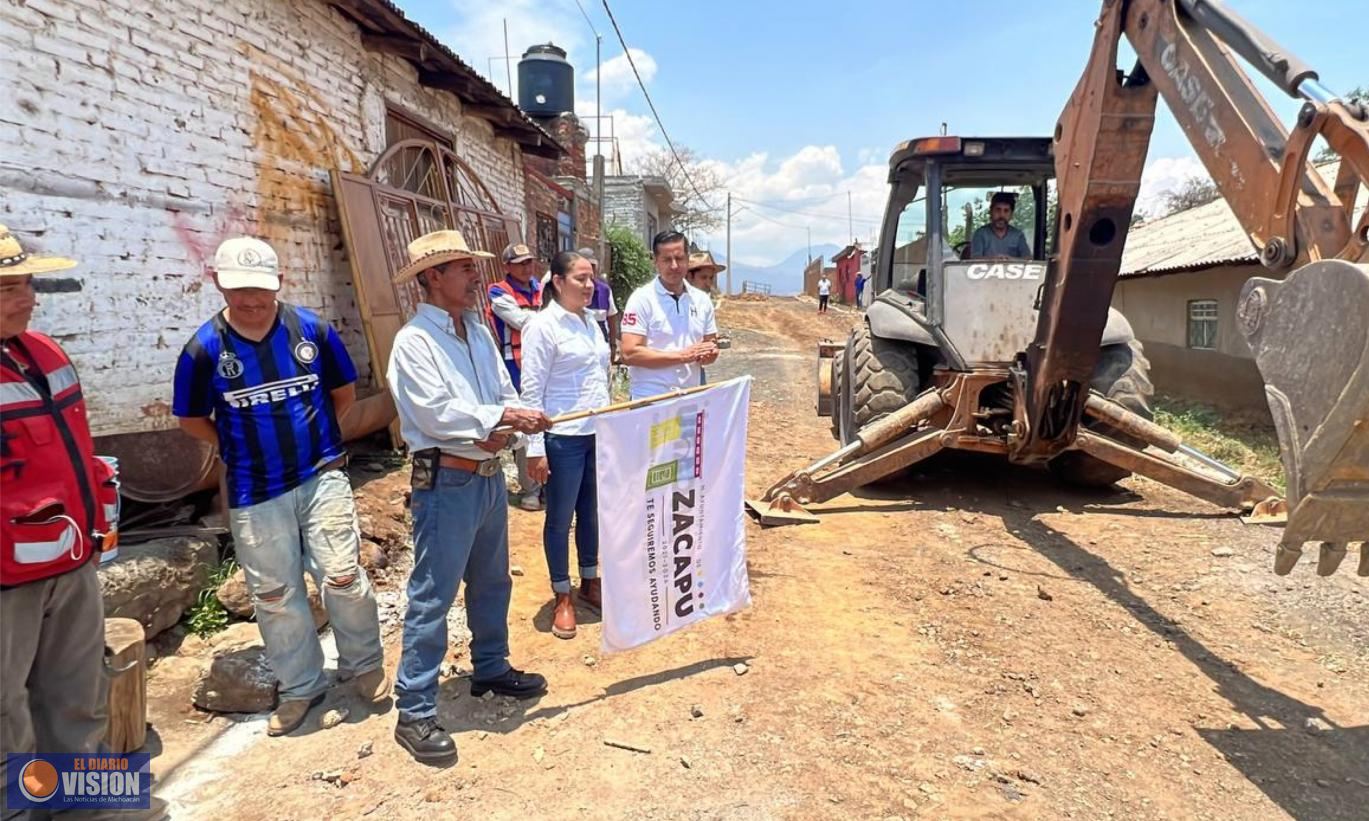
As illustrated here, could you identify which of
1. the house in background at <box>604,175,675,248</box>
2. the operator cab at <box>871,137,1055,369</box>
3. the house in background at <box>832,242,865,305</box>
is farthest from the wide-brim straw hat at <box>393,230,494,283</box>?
the house in background at <box>832,242,865,305</box>

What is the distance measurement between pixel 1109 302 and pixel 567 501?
3.16m

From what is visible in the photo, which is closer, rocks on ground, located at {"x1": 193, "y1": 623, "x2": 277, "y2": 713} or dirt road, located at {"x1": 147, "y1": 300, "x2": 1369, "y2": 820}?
dirt road, located at {"x1": 147, "y1": 300, "x2": 1369, "y2": 820}

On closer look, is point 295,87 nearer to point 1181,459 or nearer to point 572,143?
point 1181,459

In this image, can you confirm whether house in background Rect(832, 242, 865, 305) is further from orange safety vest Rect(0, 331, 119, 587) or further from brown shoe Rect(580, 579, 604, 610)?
orange safety vest Rect(0, 331, 119, 587)

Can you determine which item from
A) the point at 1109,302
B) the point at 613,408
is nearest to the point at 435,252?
the point at 613,408

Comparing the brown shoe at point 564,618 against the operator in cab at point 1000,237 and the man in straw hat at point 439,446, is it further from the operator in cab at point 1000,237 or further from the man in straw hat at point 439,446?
the operator in cab at point 1000,237

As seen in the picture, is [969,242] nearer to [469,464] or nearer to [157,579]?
[469,464]

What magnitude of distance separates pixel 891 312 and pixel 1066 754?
3.91 meters

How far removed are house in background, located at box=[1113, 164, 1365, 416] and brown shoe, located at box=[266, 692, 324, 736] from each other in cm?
946

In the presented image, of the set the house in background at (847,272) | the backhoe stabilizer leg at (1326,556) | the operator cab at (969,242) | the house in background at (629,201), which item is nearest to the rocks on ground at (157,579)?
the backhoe stabilizer leg at (1326,556)

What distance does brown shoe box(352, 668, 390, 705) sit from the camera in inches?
120

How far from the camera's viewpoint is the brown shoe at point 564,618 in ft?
11.9

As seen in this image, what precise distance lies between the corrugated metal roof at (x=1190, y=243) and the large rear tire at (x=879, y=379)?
357 cm

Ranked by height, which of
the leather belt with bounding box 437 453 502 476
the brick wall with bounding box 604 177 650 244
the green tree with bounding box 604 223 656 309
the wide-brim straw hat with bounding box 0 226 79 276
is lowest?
the leather belt with bounding box 437 453 502 476
